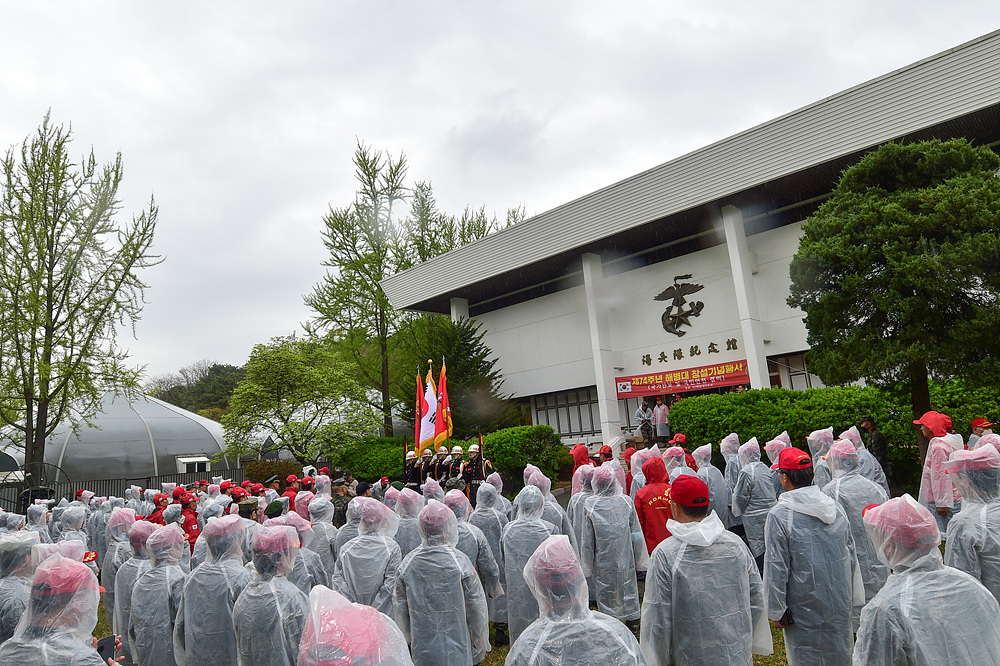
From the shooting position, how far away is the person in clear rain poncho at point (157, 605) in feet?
15.7

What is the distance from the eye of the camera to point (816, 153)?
54.4ft

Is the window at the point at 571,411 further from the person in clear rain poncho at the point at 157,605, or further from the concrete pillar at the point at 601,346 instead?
the person in clear rain poncho at the point at 157,605

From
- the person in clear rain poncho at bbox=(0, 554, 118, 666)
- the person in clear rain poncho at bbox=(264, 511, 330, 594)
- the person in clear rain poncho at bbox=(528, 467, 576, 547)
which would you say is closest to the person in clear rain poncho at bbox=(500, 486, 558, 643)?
the person in clear rain poncho at bbox=(528, 467, 576, 547)

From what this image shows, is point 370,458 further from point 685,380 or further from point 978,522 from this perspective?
point 978,522

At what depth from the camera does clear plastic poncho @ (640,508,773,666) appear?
349cm

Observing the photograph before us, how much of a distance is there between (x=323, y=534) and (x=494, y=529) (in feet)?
6.31

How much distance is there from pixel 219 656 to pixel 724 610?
11.1 feet

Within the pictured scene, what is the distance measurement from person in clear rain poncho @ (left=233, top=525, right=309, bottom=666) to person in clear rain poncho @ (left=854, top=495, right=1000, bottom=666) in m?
3.22

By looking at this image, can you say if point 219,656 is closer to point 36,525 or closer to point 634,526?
point 634,526

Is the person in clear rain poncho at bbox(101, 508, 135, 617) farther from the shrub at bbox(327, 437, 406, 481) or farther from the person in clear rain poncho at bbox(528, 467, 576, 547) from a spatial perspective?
the shrub at bbox(327, 437, 406, 481)

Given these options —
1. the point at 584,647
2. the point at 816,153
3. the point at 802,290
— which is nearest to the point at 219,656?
the point at 584,647

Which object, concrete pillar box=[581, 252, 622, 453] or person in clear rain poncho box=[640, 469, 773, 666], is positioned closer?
person in clear rain poncho box=[640, 469, 773, 666]

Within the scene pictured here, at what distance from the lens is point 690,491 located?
367cm

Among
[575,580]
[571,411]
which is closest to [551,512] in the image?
[575,580]
